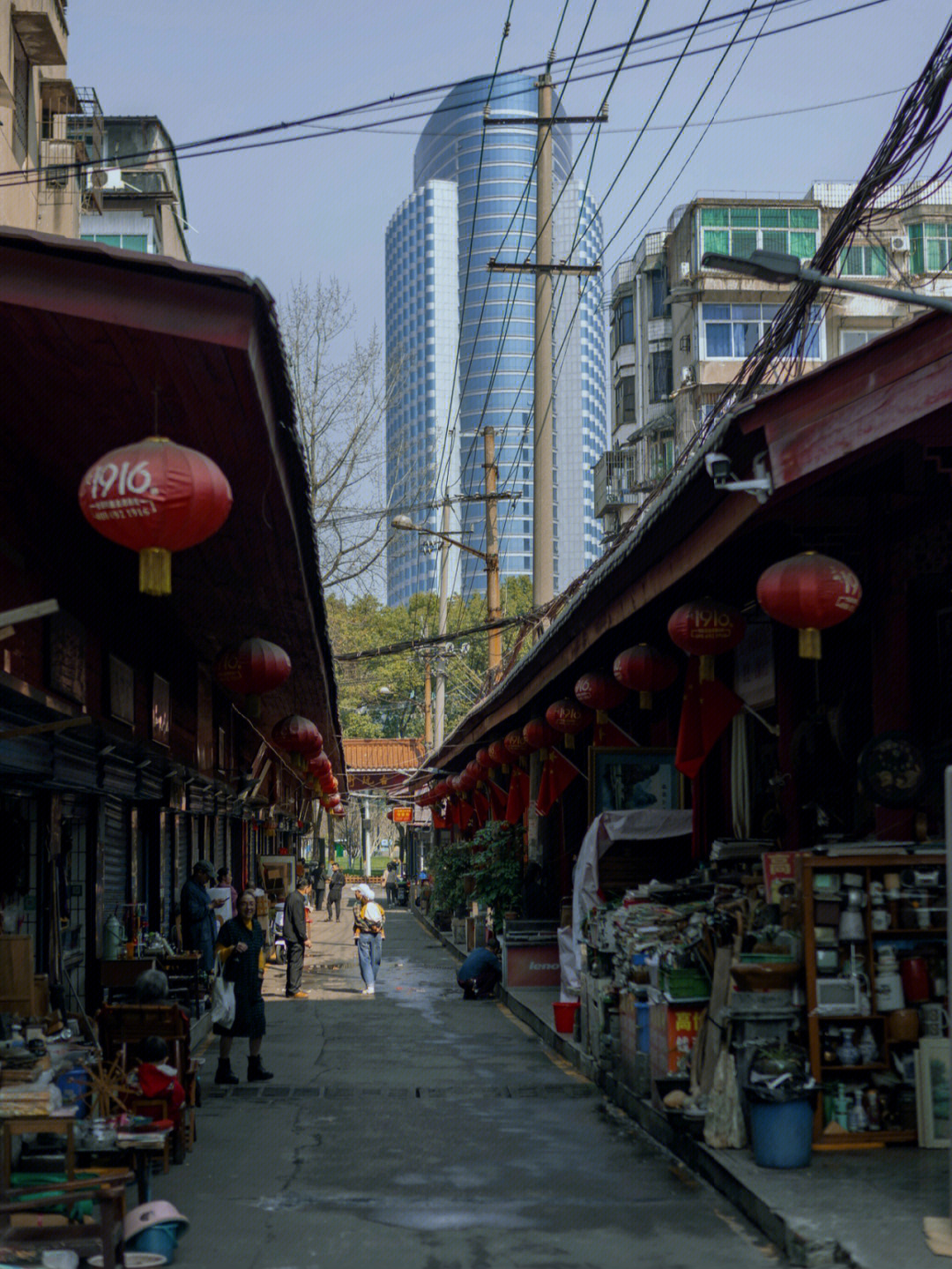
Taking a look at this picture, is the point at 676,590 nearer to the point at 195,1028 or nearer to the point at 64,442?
the point at 64,442

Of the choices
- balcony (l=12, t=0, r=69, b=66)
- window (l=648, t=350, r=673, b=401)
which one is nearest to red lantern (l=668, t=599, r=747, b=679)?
balcony (l=12, t=0, r=69, b=66)

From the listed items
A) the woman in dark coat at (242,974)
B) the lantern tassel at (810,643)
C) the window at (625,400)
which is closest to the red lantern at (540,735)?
the woman in dark coat at (242,974)

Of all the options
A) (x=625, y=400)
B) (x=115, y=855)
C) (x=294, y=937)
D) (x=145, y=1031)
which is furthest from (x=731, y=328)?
(x=145, y=1031)

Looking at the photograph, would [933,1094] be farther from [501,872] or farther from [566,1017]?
[501,872]

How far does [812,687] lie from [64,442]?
6.96 meters

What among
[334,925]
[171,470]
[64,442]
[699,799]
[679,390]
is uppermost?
[679,390]

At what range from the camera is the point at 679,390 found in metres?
43.2

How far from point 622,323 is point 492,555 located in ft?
56.5

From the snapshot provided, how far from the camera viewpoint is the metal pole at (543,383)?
25.7 m

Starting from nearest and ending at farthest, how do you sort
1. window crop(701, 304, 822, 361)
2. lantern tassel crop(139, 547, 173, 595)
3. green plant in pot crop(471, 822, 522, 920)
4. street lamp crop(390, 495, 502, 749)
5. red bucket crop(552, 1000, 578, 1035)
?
lantern tassel crop(139, 547, 173, 595)
red bucket crop(552, 1000, 578, 1035)
green plant in pot crop(471, 822, 522, 920)
street lamp crop(390, 495, 502, 749)
window crop(701, 304, 822, 361)

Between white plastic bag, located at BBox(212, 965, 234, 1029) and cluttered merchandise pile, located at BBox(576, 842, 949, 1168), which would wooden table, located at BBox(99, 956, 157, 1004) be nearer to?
white plastic bag, located at BBox(212, 965, 234, 1029)

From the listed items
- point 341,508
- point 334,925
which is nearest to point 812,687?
point 341,508

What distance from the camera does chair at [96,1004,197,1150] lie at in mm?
10508

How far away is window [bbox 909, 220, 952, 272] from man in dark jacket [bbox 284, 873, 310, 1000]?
92.0 feet
